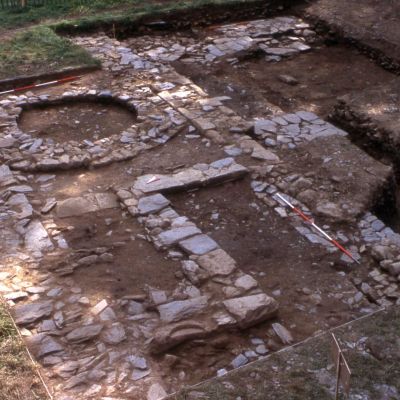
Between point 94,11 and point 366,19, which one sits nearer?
point 366,19

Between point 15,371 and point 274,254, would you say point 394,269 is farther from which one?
point 15,371

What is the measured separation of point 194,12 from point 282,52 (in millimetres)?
1997

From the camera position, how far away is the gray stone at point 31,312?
5023 millimetres

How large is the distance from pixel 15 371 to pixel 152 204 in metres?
2.46

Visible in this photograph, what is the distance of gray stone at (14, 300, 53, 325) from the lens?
5.02 metres

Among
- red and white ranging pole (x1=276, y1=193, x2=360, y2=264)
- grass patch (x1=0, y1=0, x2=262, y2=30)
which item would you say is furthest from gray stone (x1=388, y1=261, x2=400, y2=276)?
grass patch (x1=0, y1=0, x2=262, y2=30)

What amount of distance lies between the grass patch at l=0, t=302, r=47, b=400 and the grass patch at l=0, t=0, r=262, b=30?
716 cm

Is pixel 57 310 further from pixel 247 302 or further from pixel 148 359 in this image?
pixel 247 302

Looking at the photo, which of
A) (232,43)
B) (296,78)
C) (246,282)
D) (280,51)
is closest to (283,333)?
(246,282)

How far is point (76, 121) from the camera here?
8.30 m

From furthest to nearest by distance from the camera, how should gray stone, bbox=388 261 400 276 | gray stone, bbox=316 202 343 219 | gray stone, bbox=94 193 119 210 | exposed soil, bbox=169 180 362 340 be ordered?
1. gray stone, bbox=94 193 119 210
2. gray stone, bbox=316 202 343 219
3. gray stone, bbox=388 261 400 276
4. exposed soil, bbox=169 180 362 340

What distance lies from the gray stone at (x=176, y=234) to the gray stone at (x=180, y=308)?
0.84 metres

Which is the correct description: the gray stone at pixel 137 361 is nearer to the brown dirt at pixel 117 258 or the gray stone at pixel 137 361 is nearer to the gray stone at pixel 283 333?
the brown dirt at pixel 117 258

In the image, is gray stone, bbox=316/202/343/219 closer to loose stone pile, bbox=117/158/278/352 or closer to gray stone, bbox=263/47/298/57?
loose stone pile, bbox=117/158/278/352
